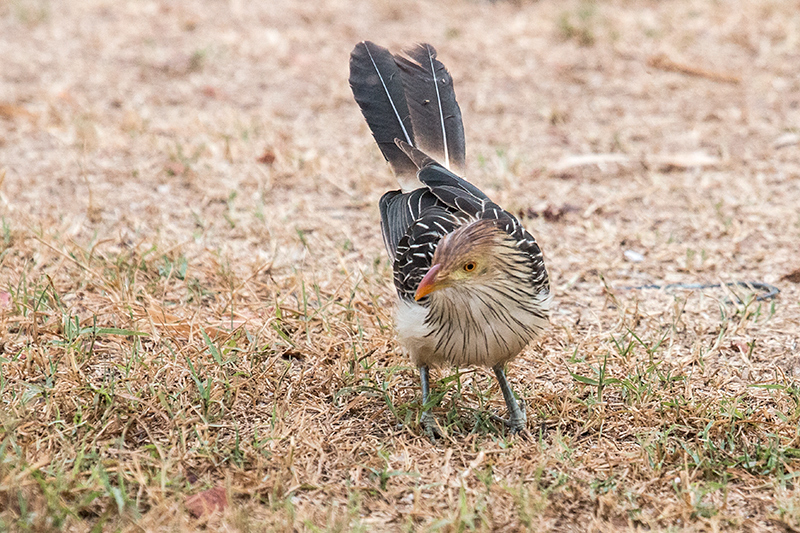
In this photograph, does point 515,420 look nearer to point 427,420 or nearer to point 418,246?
point 427,420

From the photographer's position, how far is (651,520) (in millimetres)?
3002

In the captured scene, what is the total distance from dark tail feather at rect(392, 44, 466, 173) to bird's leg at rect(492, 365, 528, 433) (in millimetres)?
1335

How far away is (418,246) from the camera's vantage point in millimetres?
3826

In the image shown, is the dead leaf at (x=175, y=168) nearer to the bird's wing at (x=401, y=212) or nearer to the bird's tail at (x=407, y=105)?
the bird's tail at (x=407, y=105)

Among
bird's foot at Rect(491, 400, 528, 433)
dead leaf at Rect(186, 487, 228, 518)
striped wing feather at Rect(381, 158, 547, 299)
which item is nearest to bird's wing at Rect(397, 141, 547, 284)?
striped wing feather at Rect(381, 158, 547, 299)

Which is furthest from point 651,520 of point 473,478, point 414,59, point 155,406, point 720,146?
point 720,146

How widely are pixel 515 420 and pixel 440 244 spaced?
0.86m

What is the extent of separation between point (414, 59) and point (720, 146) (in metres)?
3.25

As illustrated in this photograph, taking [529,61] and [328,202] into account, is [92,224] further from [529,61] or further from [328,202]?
[529,61]

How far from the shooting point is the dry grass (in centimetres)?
315

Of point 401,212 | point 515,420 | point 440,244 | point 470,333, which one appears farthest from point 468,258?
point 401,212

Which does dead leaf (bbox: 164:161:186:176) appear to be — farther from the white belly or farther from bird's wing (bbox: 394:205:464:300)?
the white belly

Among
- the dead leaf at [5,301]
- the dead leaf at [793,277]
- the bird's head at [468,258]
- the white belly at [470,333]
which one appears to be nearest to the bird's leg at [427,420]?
the white belly at [470,333]

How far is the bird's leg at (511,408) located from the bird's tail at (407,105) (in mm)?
1263
